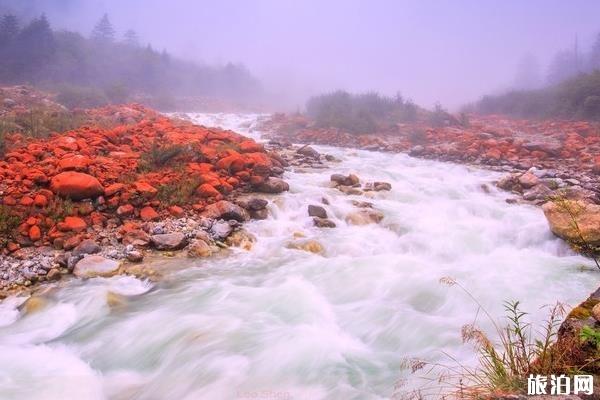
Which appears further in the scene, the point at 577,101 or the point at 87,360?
the point at 577,101

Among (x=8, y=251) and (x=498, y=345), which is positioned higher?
(x=8, y=251)

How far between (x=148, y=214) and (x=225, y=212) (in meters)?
1.39

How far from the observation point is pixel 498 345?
12.7 feet

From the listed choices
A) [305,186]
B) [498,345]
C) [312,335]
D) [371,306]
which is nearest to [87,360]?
[312,335]

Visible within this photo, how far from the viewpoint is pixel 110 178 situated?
7.38 m

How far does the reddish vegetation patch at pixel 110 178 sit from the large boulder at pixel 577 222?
602 cm

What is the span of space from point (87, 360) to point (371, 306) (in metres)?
3.30

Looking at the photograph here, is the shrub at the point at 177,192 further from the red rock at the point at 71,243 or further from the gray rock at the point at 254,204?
the red rock at the point at 71,243

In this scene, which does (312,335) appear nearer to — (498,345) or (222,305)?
(222,305)

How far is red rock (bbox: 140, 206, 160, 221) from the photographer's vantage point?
6.95 metres

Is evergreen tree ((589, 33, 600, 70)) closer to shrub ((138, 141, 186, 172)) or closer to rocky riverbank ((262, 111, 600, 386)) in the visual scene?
rocky riverbank ((262, 111, 600, 386))

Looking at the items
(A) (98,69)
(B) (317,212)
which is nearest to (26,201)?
(B) (317,212)

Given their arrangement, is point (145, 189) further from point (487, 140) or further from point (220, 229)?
point (487, 140)

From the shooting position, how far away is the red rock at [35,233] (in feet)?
19.4
